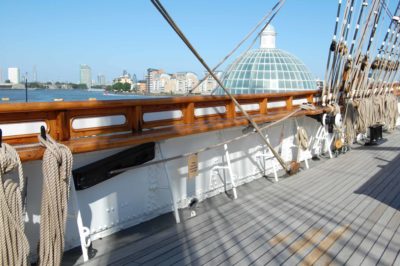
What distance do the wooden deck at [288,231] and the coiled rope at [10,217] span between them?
816 mm

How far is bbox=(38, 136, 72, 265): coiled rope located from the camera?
294 cm

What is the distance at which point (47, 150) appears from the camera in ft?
9.66

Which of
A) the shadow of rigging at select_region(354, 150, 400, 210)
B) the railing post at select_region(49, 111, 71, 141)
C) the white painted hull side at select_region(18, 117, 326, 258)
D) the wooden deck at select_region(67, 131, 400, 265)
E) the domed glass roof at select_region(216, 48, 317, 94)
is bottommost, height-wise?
the wooden deck at select_region(67, 131, 400, 265)

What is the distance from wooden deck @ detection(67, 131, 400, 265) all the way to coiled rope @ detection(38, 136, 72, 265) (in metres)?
0.51

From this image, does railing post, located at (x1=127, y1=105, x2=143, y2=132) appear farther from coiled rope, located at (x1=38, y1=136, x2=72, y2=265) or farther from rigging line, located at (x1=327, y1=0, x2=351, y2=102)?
rigging line, located at (x1=327, y1=0, x2=351, y2=102)

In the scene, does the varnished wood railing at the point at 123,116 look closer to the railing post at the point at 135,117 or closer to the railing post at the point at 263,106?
the railing post at the point at 135,117

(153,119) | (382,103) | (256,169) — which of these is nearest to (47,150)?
(153,119)

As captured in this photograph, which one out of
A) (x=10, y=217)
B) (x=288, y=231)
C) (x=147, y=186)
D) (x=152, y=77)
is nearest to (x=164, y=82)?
(x=152, y=77)

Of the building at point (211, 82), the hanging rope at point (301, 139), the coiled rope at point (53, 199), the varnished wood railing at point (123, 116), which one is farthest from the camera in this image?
the hanging rope at point (301, 139)

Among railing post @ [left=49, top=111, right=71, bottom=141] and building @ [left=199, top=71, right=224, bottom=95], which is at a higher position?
building @ [left=199, top=71, right=224, bottom=95]

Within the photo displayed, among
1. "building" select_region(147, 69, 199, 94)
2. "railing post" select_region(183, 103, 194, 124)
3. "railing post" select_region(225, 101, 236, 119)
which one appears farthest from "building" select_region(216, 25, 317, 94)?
"railing post" select_region(183, 103, 194, 124)

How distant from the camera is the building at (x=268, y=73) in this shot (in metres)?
32.3

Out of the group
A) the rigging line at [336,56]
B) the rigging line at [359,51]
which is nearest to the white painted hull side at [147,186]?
the rigging line at [336,56]

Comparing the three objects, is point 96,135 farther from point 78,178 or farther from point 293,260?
point 293,260
